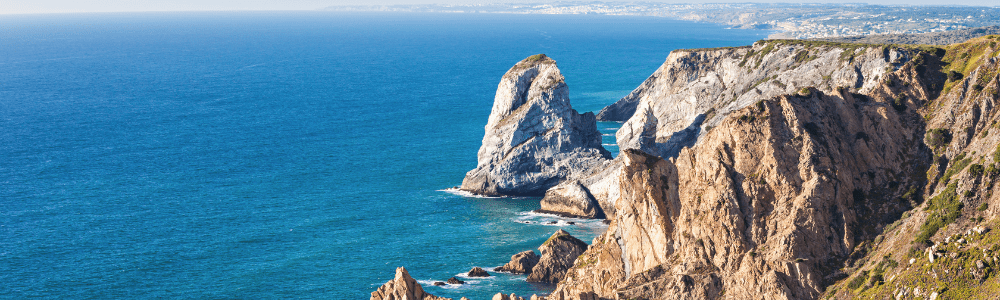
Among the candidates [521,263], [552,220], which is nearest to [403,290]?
[521,263]

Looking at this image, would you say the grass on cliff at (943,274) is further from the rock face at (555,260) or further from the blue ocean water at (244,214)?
the blue ocean water at (244,214)

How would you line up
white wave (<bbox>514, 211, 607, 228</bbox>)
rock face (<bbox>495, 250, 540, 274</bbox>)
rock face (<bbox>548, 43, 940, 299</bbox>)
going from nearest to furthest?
rock face (<bbox>548, 43, 940, 299</bbox>) → rock face (<bbox>495, 250, 540, 274</bbox>) → white wave (<bbox>514, 211, 607, 228</bbox>)

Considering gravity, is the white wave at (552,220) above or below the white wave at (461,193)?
below

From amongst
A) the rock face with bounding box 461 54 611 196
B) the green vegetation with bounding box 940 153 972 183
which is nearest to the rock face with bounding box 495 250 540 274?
the rock face with bounding box 461 54 611 196

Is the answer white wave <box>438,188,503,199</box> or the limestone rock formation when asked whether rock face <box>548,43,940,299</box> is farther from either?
white wave <box>438,188,503,199</box>

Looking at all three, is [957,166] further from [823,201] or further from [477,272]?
[477,272]

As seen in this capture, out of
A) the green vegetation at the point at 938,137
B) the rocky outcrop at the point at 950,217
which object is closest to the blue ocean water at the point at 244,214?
the rocky outcrop at the point at 950,217

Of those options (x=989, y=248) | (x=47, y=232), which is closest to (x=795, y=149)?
Answer: (x=989, y=248)
